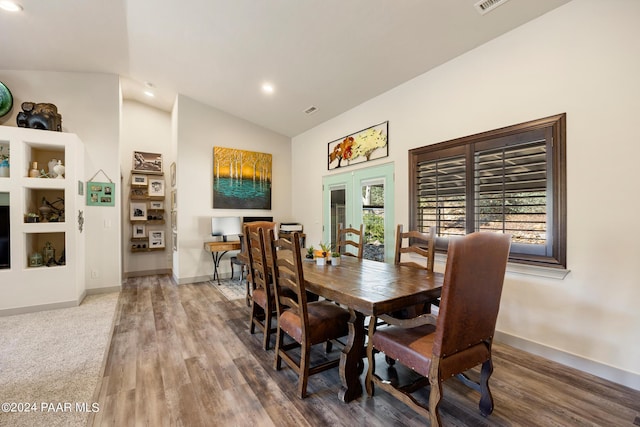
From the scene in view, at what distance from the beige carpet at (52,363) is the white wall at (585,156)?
11.6ft

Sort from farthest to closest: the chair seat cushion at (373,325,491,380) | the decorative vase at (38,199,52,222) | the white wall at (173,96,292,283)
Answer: the white wall at (173,96,292,283) → the decorative vase at (38,199,52,222) → the chair seat cushion at (373,325,491,380)

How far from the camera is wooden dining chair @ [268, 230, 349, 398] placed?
6.37 feet

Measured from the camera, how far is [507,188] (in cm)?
268

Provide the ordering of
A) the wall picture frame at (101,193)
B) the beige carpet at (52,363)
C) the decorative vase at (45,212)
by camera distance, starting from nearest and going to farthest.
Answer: the beige carpet at (52,363)
the decorative vase at (45,212)
the wall picture frame at (101,193)

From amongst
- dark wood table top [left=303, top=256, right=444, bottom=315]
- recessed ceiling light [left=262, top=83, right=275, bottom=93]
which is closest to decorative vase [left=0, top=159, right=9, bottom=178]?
recessed ceiling light [left=262, top=83, right=275, bottom=93]

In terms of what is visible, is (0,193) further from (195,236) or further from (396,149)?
(396,149)

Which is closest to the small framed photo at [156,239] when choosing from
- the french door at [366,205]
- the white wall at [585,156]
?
the french door at [366,205]

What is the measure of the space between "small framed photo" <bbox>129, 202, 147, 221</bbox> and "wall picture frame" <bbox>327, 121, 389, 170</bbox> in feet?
12.9

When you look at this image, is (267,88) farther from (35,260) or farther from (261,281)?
(35,260)

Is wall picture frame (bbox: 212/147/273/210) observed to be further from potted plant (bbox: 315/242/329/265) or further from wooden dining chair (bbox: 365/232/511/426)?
wooden dining chair (bbox: 365/232/511/426)

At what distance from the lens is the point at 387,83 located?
3752 mm

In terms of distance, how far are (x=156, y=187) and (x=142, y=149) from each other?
32.5 inches

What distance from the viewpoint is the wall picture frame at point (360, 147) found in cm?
400

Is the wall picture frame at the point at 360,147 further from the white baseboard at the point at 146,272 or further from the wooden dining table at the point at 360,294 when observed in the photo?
the white baseboard at the point at 146,272
